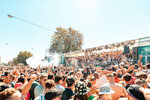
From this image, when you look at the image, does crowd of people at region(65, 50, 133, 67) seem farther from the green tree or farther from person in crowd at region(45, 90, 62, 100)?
the green tree

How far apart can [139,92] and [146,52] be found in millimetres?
10528

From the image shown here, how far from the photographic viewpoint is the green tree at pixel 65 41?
3694cm

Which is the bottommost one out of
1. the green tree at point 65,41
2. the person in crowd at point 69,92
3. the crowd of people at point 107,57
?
the crowd of people at point 107,57

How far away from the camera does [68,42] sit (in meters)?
36.9

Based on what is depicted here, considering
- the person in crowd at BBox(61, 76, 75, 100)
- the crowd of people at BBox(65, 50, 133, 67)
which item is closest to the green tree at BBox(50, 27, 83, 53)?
the crowd of people at BBox(65, 50, 133, 67)

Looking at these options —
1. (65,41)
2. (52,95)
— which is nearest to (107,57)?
(52,95)

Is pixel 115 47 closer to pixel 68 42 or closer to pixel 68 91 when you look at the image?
pixel 68 91

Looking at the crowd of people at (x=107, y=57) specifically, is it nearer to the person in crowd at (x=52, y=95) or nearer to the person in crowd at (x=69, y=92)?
the person in crowd at (x=69, y=92)

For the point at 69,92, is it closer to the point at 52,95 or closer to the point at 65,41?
the point at 52,95

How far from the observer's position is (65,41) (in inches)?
1447

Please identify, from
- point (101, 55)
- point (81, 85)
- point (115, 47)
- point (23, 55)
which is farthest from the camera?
point (23, 55)

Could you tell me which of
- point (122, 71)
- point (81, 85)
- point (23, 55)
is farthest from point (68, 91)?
point (23, 55)

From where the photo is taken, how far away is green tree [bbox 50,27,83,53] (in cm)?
3694

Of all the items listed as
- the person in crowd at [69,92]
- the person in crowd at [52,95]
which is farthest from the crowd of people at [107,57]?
the person in crowd at [52,95]
